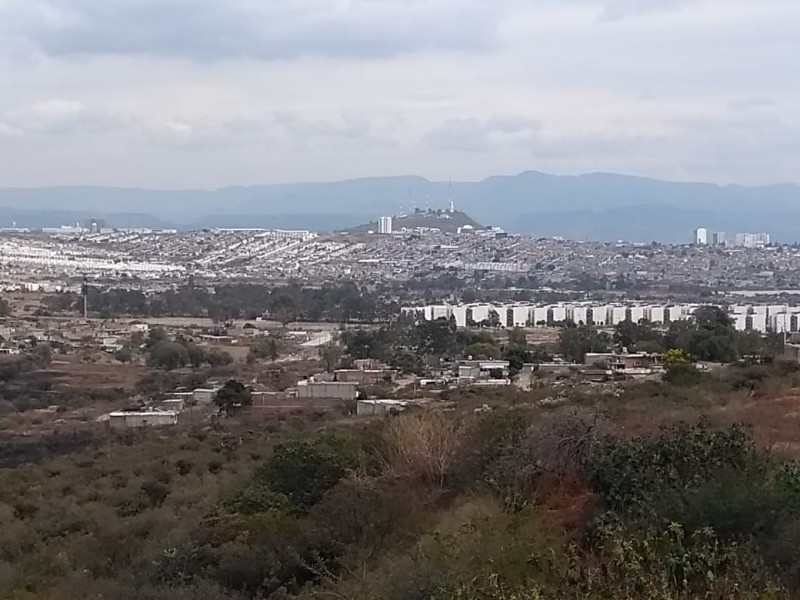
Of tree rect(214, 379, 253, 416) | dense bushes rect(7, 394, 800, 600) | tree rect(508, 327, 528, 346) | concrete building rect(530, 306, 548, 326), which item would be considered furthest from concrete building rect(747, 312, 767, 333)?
dense bushes rect(7, 394, 800, 600)

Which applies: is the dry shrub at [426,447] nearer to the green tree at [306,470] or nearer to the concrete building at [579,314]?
the green tree at [306,470]

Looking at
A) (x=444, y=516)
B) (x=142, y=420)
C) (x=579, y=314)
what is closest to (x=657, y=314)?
(x=579, y=314)

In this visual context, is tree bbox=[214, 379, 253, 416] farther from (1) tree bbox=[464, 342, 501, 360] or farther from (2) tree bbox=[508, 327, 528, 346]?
(2) tree bbox=[508, 327, 528, 346]

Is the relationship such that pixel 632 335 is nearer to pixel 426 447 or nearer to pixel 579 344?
pixel 579 344

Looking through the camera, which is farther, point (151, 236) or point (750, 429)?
point (151, 236)

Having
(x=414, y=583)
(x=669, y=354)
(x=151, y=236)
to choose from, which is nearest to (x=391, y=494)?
(x=414, y=583)

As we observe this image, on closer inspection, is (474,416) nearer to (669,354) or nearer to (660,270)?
(669,354)
